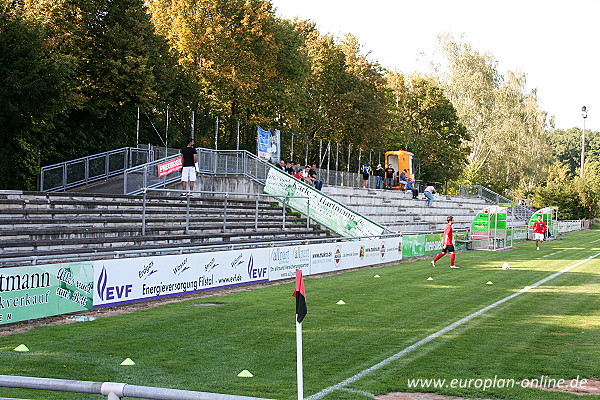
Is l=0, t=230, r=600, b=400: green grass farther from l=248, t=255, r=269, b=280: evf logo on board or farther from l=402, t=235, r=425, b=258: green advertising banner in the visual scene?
l=402, t=235, r=425, b=258: green advertising banner

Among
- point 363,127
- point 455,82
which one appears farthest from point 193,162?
point 455,82

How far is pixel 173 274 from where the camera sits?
18.1 meters

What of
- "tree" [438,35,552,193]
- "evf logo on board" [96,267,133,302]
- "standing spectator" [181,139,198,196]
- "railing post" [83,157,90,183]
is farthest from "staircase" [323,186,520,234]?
"tree" [438,35,552,193]

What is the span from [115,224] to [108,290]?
271 inches

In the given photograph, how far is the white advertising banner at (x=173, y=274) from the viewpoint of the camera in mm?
15805

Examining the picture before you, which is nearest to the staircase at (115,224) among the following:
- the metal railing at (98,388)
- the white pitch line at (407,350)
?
the white pitch line at (407,350)

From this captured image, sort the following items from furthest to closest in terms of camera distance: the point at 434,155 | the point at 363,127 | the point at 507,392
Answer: the point at 434,155, the point at 363,127, the point at 507,392

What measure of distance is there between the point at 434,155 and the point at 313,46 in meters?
21.5

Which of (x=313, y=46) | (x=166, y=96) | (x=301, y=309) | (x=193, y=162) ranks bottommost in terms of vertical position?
(x=301, y=309)

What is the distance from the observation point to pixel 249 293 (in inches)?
764

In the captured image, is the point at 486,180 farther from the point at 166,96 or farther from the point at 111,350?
the point at 111,350

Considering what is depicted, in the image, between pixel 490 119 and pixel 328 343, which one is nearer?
pixel 328 343

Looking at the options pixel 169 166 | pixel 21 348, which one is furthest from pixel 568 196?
pixel 21 348

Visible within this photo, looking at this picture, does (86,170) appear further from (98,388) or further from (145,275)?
(98,388)
